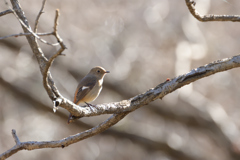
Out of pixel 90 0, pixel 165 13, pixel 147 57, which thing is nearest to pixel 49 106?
pixel 147 57

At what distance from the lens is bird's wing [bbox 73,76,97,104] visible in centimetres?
580

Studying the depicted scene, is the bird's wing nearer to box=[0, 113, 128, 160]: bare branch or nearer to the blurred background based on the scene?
box=[0, 113, 128, 160]: bare branch

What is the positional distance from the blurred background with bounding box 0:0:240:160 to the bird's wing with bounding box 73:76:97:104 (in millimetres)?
4817

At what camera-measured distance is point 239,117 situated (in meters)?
13.5

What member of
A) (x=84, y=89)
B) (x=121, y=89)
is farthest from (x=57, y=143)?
(x=121, y=89)

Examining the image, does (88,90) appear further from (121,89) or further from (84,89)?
(121,89)

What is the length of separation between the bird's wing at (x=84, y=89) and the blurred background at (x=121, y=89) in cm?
482

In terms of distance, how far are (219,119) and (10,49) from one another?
730 cm

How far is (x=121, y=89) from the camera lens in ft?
40.3

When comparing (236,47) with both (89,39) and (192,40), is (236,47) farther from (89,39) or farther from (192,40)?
(89,39)

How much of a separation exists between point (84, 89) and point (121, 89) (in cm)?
645

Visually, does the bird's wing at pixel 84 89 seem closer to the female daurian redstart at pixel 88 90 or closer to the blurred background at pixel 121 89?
the female daurian redstart at pixel 88 90

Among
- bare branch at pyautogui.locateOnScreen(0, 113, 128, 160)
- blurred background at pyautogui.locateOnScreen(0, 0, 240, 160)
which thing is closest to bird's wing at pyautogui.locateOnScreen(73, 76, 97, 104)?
bare branch at pyautogui.locateOnScreen(0, 113, 128, 160)

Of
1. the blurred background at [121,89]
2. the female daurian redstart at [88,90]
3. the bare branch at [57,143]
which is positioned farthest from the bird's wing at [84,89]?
the blurred background at [121,89]
